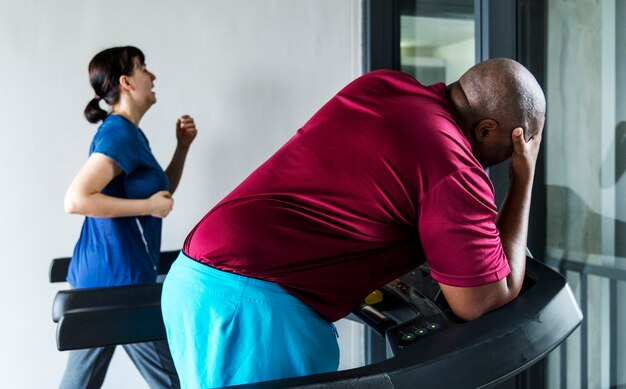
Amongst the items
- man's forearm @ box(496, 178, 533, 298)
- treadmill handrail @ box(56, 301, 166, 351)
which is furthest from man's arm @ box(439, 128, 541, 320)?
treadmill handrail @ box(56, 301, 166, 351)

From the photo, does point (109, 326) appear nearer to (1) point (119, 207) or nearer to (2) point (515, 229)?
(1) point (119, 207)

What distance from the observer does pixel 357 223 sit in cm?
102

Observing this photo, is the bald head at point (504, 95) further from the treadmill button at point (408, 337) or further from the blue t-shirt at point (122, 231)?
the blue t-shirt at point (122, 231)

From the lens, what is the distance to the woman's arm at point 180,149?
2527mm

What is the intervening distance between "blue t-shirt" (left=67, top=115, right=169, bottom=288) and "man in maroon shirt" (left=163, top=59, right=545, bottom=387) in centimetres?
94

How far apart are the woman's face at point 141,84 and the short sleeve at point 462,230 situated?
1.45m

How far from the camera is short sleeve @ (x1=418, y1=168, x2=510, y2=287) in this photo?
921 millimetres

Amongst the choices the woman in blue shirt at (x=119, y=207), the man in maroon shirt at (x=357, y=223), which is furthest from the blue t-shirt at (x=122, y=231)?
the man in maroon shirt at (x=357, y=223)

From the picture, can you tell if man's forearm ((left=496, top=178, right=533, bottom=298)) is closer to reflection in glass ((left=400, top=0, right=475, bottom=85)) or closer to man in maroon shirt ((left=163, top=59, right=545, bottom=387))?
man in maroon shirt ((left=163, top=59, right=545, bottom=387))

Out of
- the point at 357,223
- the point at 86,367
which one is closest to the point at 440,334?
the point at 357,223

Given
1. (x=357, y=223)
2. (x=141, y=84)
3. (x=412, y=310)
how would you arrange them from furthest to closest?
1. (x=141, y=84)
2. (x=412, y=310)
3. (x=357, y=223)

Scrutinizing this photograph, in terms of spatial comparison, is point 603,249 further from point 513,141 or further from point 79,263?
point 79,263

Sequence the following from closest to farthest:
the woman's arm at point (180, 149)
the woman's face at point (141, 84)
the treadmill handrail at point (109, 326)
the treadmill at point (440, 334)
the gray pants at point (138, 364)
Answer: the treadmill at point (440, 334) → the treadmill handrail at point (109, 326) → the gray pants at point (138, 364) → the woman's face at point (141, 84) → the woman's arm at point (180, 149)

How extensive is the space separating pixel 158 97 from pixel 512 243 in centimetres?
195
